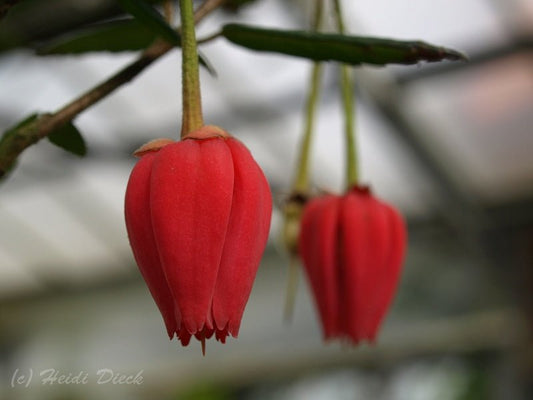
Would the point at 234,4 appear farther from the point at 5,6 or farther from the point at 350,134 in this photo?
the point at 5,6

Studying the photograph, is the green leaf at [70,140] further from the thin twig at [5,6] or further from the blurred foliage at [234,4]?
the blurred foliage at [234,4]

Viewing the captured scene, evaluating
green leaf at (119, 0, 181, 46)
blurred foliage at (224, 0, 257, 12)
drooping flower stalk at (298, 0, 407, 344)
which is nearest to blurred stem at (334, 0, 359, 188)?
drooping flower stalk at (298, 0, 407, 344)

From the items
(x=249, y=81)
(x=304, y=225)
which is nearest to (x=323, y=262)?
(x=304, y=225)

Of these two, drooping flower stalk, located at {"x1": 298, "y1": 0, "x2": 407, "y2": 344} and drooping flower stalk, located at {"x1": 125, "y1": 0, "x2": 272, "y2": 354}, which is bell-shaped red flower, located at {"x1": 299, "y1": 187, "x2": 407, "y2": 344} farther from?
drooping flower stalk, located at {"x1": 125, "y1": 0, "x2": 272, "y2": 354}

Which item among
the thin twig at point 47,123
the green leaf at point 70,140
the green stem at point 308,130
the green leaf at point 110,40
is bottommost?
the thin twig at point 47,123

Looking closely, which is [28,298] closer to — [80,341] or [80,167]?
[80,341]

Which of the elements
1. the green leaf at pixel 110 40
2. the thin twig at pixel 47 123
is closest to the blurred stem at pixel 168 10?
the green leaf at pixel 110 40
